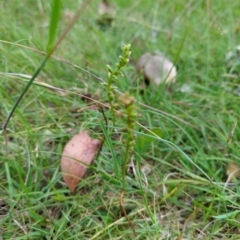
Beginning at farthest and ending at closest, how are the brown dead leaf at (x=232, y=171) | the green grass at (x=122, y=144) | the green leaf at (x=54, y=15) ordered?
1. the brown dead leaf at (x=232, y=171)
2. the green grass at (x=122, y=144)
3. the green leaf at (x=54, y=15)

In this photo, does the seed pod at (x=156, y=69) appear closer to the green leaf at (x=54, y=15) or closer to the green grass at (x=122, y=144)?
the green grass at (x=122, y=144)

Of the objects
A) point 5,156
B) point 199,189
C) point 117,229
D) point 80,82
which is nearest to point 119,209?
point 117,229

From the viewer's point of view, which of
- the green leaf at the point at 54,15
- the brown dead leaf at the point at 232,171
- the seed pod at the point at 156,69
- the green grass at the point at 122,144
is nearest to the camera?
the green leaf at the point at 54,15

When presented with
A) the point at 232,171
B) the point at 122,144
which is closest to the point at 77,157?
the point at 122,144

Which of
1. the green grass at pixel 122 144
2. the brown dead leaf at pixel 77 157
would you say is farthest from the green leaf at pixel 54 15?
the brown dead leaf at pixel 77 157

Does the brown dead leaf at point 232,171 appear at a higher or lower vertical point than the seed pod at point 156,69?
lower

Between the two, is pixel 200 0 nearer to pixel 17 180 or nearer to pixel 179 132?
pixel 179 132
